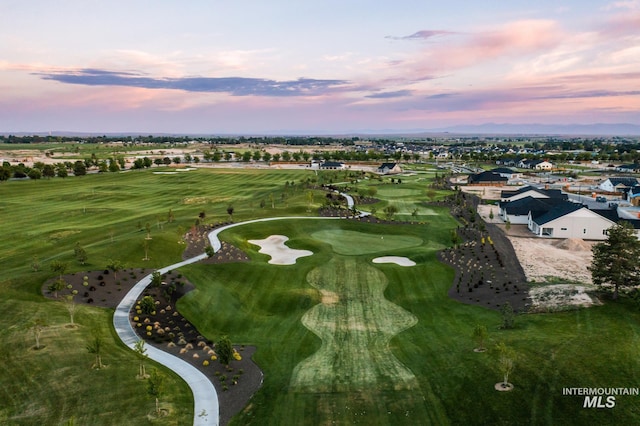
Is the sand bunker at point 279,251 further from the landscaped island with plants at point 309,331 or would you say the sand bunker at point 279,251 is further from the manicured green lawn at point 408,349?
the manicured green lawn at point 408,349

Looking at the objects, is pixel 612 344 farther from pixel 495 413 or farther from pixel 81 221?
pixel 81 221

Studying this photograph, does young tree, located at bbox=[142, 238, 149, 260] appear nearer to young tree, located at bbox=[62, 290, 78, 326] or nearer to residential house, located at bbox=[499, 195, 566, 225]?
young tree, located at bbox=[62, 290, 78, 326]

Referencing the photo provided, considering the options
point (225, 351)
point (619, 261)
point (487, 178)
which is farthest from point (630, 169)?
point (225, 351)

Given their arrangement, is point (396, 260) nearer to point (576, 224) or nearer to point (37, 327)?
point (576, 224)

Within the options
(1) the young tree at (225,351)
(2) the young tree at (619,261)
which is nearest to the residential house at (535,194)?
(2) the young tree at (619,261)

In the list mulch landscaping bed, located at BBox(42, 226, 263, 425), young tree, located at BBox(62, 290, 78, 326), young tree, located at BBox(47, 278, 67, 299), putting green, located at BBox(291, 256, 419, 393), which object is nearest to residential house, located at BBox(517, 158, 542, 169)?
putting green, located at BBox(291, 256, 419, 393)

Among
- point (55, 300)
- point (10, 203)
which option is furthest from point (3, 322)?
point (10, 203)
